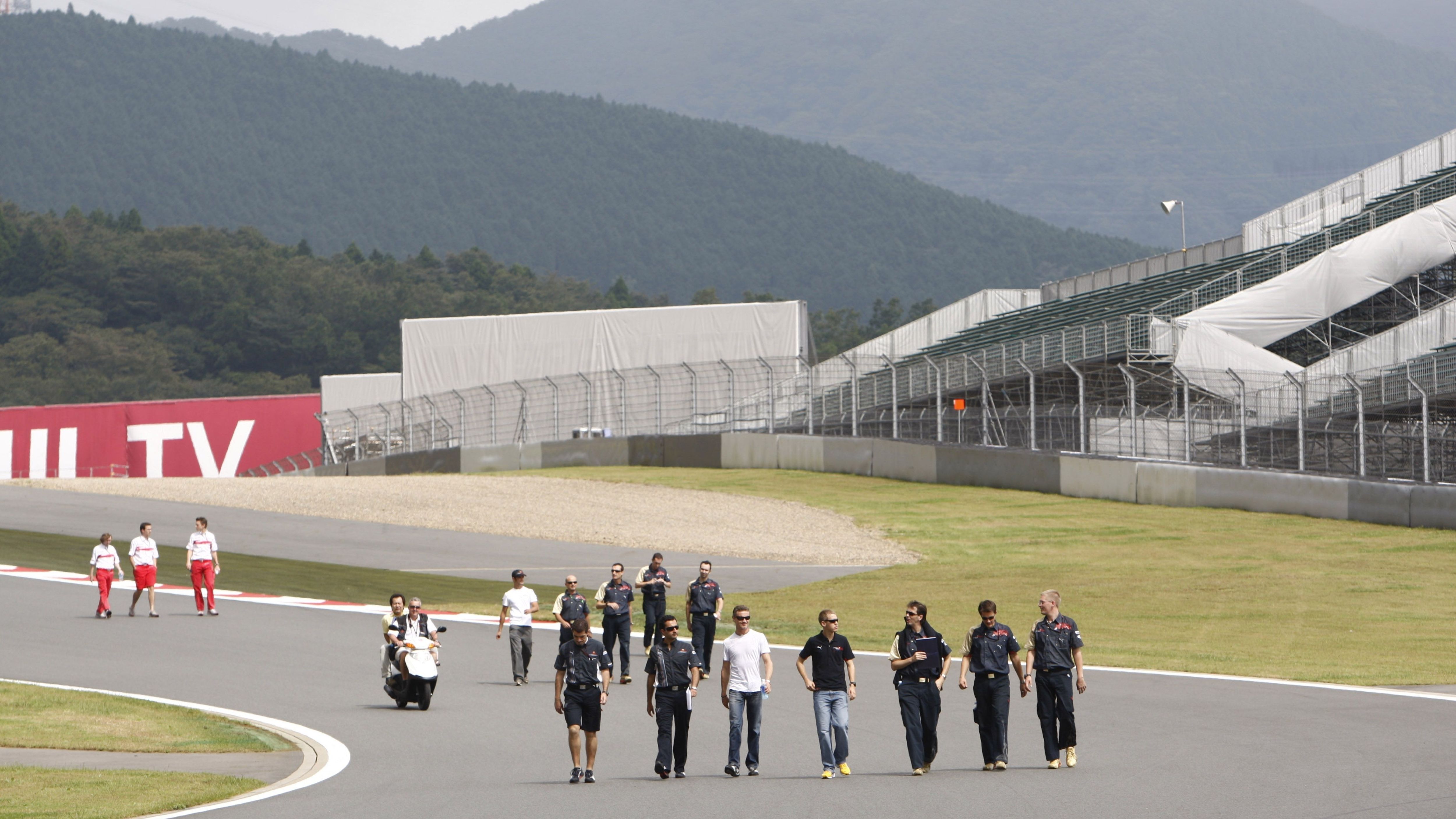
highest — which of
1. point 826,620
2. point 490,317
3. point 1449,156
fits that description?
point 1449,156

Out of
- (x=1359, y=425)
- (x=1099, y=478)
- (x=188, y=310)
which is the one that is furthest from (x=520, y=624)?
(x=188, y=310)

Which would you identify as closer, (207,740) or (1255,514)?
(207,740)

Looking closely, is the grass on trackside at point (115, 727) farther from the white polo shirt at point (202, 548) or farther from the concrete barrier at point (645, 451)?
the concrete barrier at point (645, 451)

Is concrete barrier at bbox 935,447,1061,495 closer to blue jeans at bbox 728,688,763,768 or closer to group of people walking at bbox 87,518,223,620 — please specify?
group of people walking at bbox 87,518,223,620

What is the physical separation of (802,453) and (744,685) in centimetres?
3187

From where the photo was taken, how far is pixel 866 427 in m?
43.7

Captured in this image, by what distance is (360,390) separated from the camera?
6147cm

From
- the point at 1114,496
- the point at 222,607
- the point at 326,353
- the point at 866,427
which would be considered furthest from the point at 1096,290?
the point at 326,353

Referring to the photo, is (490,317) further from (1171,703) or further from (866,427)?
(1171,703)

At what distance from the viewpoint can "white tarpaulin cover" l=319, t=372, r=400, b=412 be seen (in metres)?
60.4

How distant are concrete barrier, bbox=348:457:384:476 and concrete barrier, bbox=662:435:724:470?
10342mm

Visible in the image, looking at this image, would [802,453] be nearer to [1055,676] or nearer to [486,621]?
[486,621]

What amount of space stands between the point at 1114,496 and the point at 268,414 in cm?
3321

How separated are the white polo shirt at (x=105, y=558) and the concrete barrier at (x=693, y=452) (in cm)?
2487
